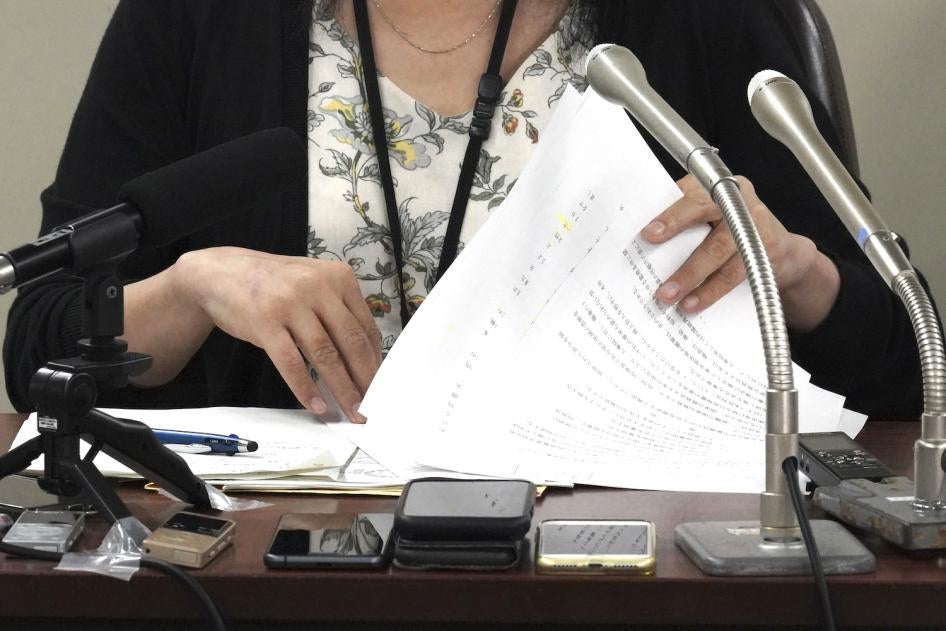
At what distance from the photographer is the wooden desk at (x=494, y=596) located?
0.48 m

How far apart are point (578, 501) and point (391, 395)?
15cm

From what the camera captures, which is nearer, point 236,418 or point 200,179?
point 200,179

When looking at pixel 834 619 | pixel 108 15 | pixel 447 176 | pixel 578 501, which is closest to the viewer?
pixel 834 619

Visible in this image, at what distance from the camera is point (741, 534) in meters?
0.52

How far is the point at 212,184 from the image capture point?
64cm

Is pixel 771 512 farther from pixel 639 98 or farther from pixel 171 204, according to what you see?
pixel 171 204

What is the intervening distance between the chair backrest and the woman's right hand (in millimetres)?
597

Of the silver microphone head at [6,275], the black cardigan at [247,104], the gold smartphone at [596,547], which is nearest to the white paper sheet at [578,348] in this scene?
the gold smartphone at [596,547]

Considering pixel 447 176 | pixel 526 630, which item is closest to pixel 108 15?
pixel 447 176

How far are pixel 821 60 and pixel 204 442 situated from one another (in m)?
0.79

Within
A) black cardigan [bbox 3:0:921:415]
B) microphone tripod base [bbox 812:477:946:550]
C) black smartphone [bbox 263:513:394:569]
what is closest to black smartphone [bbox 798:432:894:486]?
microphone tripod base [bbox 812:477:946:550]

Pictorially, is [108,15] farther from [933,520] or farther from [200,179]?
[933,520]

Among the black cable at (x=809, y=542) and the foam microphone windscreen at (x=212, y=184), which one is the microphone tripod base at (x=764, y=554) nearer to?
the black cable at (x=809, y=542)

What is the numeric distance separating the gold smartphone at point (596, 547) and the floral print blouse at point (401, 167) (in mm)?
554
